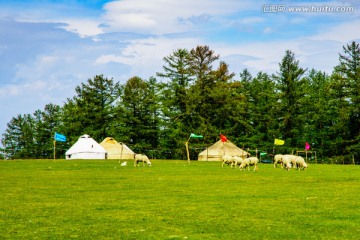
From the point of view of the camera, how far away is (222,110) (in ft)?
263

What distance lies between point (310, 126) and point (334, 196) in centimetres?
6073

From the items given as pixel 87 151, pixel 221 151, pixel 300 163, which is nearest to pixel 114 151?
pixel 87 151

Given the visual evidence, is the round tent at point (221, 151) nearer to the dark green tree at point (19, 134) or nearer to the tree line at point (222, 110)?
the tree line at point (222, 110)

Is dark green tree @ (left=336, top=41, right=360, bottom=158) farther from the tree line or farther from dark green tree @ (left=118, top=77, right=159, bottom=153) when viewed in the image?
dark green tree @ (left=118, top=77, right=159, bottom=153)

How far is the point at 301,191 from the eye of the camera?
20625 mm

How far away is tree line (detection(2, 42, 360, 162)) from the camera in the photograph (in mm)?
75312

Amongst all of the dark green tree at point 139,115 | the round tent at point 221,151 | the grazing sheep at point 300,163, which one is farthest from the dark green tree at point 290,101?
the grazing sheep at point 300,163

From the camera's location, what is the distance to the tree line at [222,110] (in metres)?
75.3

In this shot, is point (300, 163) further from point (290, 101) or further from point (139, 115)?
point (139, 115)

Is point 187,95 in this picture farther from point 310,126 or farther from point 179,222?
point 179,222

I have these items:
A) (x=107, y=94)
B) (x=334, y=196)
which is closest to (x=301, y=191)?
(x=334, y=196)

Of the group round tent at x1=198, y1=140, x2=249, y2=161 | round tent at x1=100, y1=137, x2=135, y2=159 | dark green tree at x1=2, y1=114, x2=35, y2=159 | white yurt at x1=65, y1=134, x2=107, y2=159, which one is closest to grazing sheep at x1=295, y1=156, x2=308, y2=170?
round tent at x1=198, y1=140, x2=249, y2=161

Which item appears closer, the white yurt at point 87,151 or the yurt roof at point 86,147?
the white yurt at point 87,151

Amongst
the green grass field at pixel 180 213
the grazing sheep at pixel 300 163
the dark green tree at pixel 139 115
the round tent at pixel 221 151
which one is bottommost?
the green grass field at pixel 180 213
